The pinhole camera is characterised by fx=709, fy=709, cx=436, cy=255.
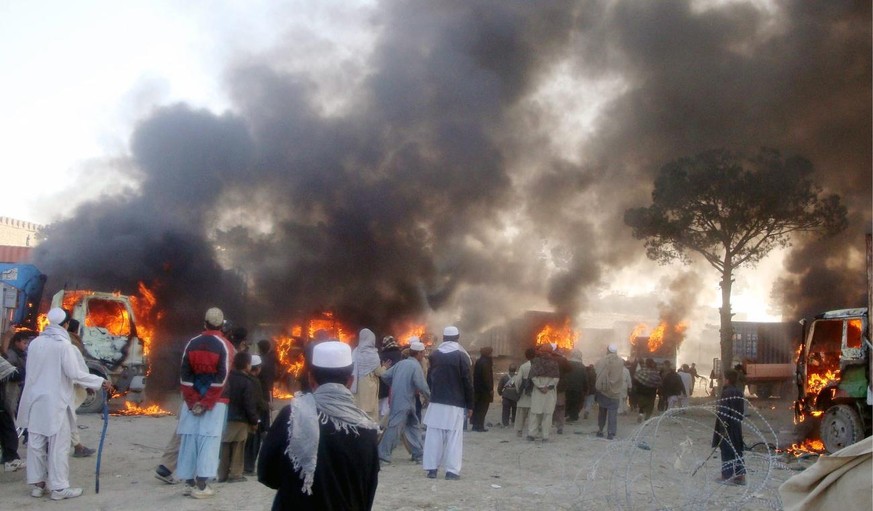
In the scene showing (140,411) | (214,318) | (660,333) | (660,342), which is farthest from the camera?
(660,333)

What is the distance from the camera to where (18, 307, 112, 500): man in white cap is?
579 centimetres

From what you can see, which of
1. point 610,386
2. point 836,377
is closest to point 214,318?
point 610,386

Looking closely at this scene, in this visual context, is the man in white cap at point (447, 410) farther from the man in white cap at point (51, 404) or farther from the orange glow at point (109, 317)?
the orange glow at point (109, 317)

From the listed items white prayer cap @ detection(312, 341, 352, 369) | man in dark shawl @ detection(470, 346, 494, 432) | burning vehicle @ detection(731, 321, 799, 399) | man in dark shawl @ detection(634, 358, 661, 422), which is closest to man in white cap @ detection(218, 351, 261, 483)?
white prayer cap @ detection(312, 341, 352, 369)

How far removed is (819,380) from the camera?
10.1 m

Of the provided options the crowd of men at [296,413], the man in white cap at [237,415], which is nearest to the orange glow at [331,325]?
the crowd of men at [296,413]

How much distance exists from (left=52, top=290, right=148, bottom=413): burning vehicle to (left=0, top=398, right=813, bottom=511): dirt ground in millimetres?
1704

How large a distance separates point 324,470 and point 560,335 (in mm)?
22913

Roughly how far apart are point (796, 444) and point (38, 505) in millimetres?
9617

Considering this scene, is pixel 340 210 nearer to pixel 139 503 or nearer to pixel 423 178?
pixel 423 178

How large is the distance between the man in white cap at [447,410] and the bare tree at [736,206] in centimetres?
1217

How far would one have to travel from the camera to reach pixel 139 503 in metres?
5.81

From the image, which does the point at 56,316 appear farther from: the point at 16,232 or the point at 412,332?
the point at 16,232

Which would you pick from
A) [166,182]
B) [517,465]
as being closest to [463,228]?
[166,182]
